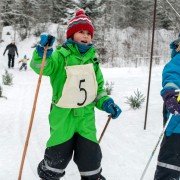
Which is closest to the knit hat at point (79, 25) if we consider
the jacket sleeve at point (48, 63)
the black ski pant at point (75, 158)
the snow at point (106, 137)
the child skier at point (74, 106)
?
the child skier at point (74, 106)

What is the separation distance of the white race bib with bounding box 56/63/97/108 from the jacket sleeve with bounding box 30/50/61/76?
12 cm

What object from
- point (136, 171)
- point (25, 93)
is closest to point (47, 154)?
point (136, 171)

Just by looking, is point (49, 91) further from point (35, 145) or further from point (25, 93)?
point (35, 145)

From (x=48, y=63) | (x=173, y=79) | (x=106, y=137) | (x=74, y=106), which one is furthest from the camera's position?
(x=106, y=137)

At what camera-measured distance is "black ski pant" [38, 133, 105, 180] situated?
3.51 metres

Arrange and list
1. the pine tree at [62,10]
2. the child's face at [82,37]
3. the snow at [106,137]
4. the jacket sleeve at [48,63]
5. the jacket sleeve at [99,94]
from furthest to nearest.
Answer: the pine tree at [62,10], the snow at [106,137], the jacket sleeve at [99,94], the child's face at [82,37], the jacket sleeve at [48,63]

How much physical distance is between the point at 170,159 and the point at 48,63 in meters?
1.31

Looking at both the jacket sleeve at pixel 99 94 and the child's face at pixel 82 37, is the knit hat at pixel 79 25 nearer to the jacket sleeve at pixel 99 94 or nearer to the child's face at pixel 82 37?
Answer: the child's face at pixel 82 37

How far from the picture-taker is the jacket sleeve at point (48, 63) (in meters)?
3.33

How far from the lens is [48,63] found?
3359 millimetres

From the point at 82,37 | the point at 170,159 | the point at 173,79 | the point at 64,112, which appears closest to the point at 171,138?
the point at 170,159

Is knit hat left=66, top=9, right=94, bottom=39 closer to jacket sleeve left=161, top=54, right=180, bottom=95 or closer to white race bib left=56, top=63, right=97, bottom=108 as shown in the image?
white race bib left=56, top=63, right=97, bottom=108

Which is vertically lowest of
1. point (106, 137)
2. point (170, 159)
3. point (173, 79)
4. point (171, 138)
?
point (106, 137)

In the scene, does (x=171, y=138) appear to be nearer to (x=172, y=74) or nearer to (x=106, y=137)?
(x=172, y=74)
